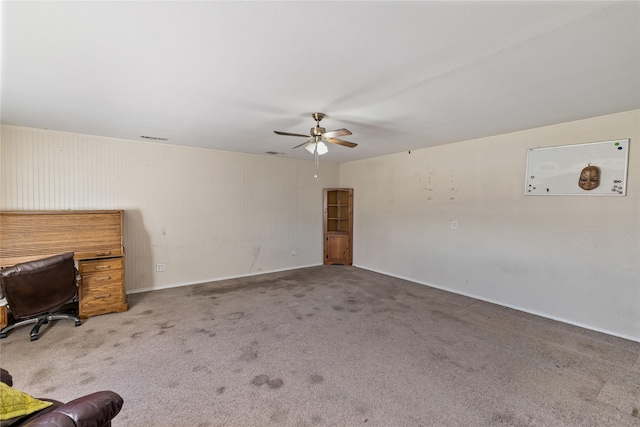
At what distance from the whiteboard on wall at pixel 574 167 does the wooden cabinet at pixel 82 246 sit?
17.8 feet

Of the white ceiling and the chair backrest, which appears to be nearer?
the white ceiling

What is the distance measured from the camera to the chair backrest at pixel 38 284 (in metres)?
2.73

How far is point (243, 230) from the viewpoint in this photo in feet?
17.5

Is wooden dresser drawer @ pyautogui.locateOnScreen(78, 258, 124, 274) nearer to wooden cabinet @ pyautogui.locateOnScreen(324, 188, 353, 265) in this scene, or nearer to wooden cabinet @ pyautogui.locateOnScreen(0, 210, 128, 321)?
wooden cabinet @ pyautogui.locateOnScreen(0, 210, 128, 321)

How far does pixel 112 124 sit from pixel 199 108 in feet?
4.73

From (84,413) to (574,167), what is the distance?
15.1 ft

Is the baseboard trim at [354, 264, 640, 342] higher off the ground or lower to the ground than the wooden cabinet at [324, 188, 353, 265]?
lower

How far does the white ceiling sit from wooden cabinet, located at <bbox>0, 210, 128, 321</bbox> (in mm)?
Answer: 1196

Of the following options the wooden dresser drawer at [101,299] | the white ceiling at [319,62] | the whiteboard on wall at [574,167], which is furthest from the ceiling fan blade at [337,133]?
the wooden dresser drawer at [101,299]

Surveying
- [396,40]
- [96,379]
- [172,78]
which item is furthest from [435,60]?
[96,379]

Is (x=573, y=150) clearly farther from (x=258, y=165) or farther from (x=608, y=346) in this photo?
(x=258, y=165)

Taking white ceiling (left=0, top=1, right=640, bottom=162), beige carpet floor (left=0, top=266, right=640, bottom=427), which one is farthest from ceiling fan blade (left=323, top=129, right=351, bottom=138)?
beige carpet floor (left=0, top=266, right=640, bottom=427)

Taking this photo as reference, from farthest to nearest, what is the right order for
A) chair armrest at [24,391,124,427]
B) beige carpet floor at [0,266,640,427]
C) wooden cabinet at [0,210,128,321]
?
wooden cabinet at [0,210,128,321] → beige carpet floor at [0,266,640,427] → chair armrest at [24,391,124,427]

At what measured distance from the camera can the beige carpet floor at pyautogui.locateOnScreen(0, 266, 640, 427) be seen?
6.25ft
